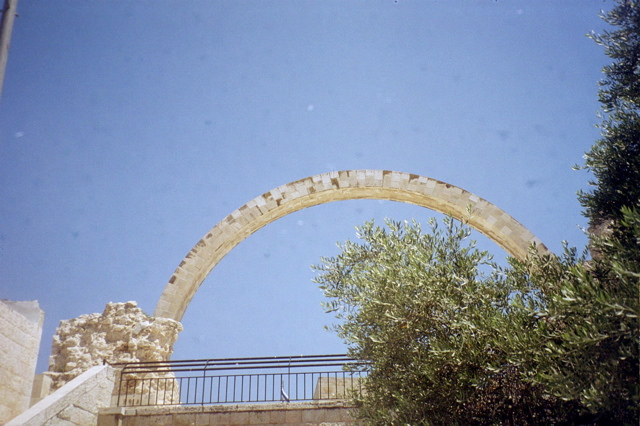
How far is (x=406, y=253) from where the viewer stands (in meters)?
7.04

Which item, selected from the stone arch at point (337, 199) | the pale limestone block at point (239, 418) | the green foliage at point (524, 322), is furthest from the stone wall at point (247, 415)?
the stone arch at point (337, 199)

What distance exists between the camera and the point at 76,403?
7.53 meters

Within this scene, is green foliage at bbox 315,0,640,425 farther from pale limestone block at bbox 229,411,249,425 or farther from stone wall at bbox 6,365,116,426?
stone wall at bbox 6,365,116,426

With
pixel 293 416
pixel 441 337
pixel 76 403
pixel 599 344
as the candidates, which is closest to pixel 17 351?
pixel 76 403

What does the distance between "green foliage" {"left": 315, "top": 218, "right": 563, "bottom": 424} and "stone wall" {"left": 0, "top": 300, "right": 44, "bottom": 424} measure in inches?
150

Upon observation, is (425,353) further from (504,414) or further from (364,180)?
(364,180)

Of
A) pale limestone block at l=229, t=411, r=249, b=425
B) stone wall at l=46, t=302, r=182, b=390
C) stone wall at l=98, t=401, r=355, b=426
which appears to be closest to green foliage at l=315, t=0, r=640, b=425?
stone wall at l=98, t=401, r=355, b=426

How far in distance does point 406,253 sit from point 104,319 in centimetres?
727

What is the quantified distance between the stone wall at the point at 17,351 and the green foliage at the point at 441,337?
381cm

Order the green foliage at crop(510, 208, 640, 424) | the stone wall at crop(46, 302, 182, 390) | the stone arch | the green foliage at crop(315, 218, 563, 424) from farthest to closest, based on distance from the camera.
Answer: the stone arch, the stone wall at crop(46, 302, 182, 390), the green foliage at crop(315, 218, 563, 424), the green foliage at crop(510, 208, 640, 424)

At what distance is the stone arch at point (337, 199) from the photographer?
12602 mm

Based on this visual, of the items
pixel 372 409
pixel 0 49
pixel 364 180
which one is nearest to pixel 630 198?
pixel 372 409

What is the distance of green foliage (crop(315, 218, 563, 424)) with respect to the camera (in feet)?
18.0

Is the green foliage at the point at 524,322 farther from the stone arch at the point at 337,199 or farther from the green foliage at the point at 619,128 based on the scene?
the stone arch at the point at 337,199
